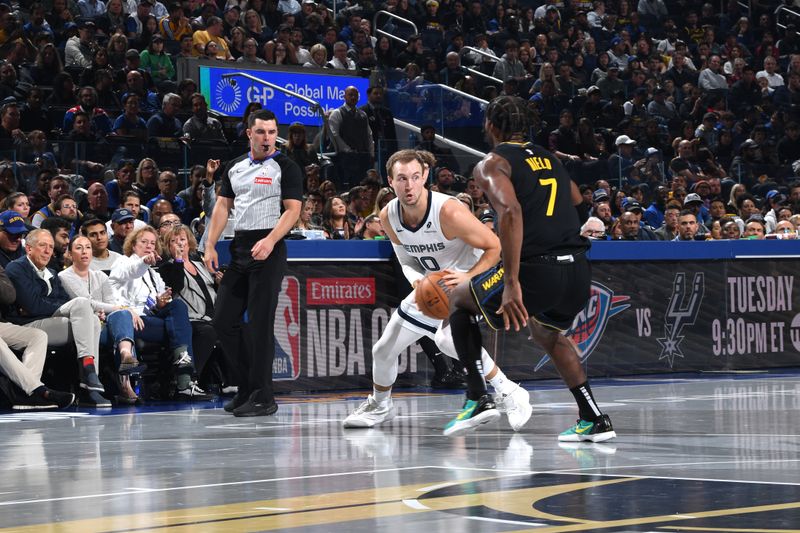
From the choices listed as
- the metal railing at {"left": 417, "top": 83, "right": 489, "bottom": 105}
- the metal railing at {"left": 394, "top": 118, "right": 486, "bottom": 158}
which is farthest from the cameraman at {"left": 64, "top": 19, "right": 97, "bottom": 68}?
the metal railing at {"left": 417, "top": 83, "right": 489, "bottom": 105}

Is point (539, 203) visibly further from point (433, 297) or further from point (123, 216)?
point (123, 216)

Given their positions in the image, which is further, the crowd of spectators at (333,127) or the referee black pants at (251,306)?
the crowd of spectators at (333,127)

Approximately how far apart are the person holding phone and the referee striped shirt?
1.97 metres

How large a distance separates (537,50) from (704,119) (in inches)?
153

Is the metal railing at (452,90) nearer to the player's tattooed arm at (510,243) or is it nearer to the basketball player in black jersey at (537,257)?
the basketball player in black jersey at (537,257)

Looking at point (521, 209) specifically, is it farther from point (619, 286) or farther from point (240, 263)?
point (619, 286)

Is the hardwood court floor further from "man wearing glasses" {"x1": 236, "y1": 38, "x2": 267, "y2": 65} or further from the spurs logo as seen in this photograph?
"man wearing glasses" {"x1": 236, "y1": 38, "x2": 267, "y2": 65}

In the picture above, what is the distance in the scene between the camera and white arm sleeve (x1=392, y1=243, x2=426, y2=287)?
9.37 meters

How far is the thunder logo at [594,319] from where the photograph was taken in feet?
45.2

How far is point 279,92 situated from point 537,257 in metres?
13.1

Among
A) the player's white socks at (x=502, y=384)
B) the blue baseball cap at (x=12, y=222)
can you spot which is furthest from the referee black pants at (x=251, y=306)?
the blue baseball cap at (x=12, y=222)

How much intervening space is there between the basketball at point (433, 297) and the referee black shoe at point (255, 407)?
1867 mm

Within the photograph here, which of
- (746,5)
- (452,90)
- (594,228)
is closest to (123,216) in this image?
(594,228)

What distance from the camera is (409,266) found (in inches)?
374
